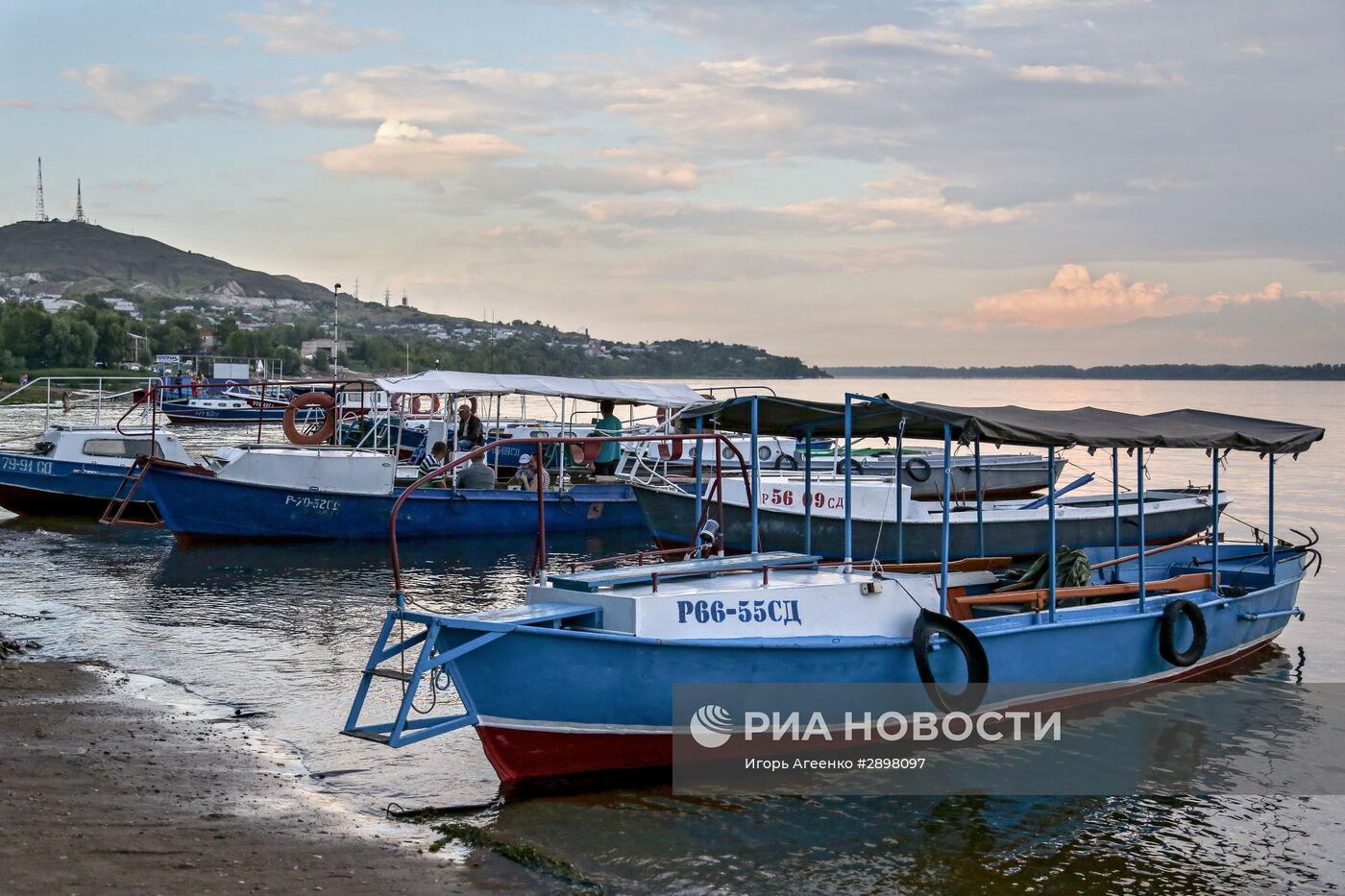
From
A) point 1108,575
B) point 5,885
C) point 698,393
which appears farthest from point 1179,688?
point 698,393

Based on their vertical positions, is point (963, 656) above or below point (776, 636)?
below

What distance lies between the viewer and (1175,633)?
1249 cm

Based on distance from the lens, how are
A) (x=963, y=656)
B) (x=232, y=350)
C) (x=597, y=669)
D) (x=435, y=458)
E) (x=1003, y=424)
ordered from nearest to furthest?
(x=597, y=669)
(x=963, y=656)
(x=1003, y=424)
(x=435, y=458)
(x=232, y=350)

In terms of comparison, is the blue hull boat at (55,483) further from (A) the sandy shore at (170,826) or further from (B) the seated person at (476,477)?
(A) the sandy shore at (170,826)

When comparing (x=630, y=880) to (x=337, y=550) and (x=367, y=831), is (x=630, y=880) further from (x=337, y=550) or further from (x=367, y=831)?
(x=337, y=550)

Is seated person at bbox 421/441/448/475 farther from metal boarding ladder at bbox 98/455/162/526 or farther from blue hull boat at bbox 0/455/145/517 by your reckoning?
blue hull boat at bbox 0/455/145/517

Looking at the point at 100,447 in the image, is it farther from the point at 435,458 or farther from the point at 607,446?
the point at 607,446

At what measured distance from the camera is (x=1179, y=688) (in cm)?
1335

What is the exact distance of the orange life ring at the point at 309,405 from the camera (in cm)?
2423

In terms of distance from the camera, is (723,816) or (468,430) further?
(468,430)

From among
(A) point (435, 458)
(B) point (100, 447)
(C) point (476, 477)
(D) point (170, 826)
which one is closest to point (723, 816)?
(D) point (170, 826)

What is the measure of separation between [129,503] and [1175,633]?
20.2 metres

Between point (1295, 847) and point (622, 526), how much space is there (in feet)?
58.6

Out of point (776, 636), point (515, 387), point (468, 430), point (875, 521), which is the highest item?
point (515, 387)
